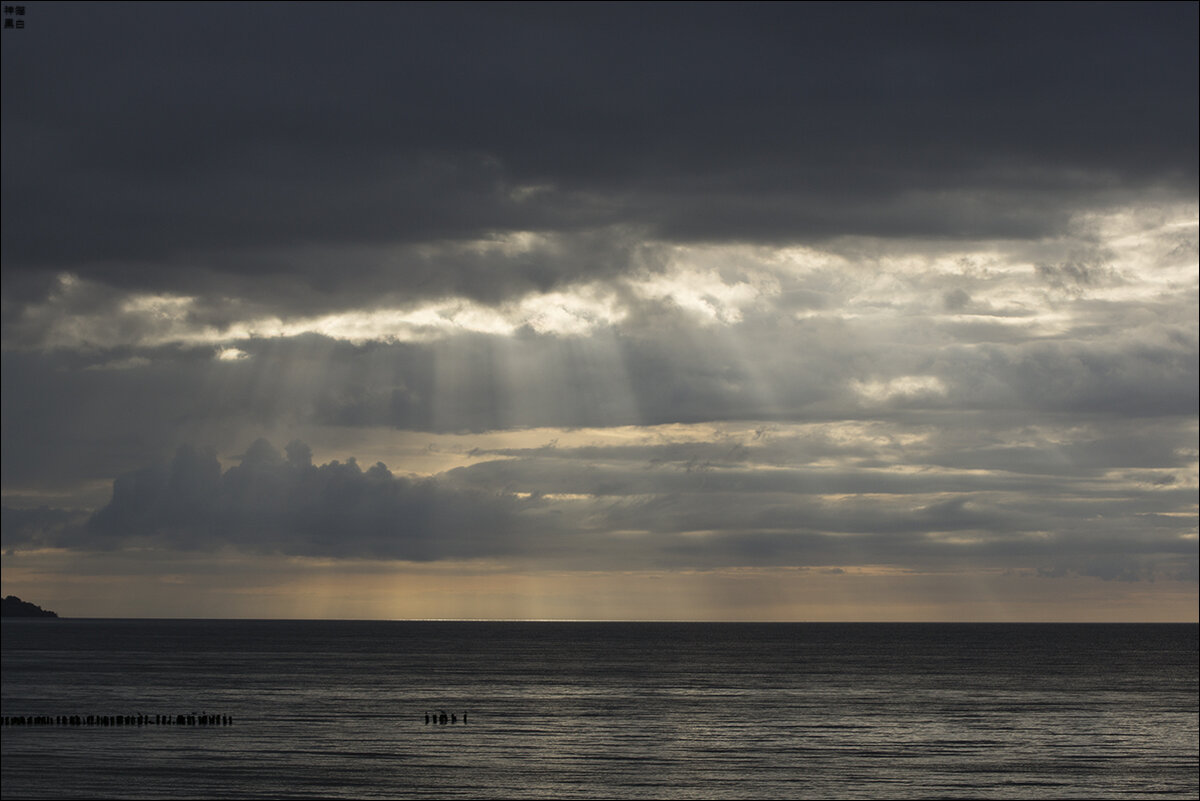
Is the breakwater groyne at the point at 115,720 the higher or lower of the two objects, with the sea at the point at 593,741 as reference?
higher

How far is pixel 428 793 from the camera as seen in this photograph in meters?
83.5

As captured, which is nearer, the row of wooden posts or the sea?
the sea

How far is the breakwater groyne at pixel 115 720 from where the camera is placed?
382 feet

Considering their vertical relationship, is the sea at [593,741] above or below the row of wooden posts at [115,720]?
below

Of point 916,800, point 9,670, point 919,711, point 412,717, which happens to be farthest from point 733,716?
point 9,670

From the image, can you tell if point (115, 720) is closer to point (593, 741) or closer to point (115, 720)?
point (115, 720)

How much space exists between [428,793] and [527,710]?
177 ft

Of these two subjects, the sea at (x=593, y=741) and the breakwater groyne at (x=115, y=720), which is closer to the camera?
the sea at (x=593, y=741)

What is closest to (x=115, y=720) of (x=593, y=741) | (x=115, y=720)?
(x=115, y=720)

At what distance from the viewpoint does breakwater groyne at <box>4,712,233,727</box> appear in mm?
116569

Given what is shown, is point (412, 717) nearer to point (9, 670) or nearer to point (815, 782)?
point (815, 782)

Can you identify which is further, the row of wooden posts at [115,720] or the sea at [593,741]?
the row of wooden posts at [115,720]

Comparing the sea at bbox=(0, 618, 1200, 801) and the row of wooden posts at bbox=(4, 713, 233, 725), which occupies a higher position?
the row of wooden posts at bbox=(4, 713, 233, 725)

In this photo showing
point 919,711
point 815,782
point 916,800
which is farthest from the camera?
point 919,711
